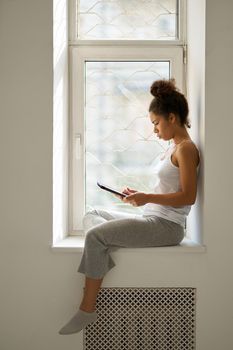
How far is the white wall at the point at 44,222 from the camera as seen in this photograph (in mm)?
2354

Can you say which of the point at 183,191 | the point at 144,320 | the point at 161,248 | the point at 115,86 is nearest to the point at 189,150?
the point at 183,191

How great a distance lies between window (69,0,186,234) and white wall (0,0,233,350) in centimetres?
39

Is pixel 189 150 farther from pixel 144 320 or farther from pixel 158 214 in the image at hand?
pixel 144 320

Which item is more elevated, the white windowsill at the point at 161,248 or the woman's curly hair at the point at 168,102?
the woman's curly hair at the point at 168,102

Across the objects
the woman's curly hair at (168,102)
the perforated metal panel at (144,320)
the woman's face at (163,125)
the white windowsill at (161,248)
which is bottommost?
the perforated metal panel at (144,320)

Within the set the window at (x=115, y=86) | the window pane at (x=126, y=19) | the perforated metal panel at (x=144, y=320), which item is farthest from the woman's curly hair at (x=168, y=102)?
the perforated metal panel at (x=144, y=320)

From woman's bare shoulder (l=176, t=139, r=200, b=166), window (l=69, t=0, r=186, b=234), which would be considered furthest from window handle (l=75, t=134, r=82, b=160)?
woman's bare shoulder (l=176, t=139, r=200, b=166)

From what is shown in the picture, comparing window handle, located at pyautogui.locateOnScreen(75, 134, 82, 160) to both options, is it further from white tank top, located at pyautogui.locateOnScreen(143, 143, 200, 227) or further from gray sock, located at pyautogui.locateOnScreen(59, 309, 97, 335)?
gray sock, located at pyautogui.locateOnScreen(59, 309, 97, 335)

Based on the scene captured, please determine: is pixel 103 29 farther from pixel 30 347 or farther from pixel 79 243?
pixel 30 347

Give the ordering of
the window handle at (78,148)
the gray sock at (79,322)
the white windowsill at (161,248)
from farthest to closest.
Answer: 1. the window handle at (78,148)
2. the white windowsill at (161,248)
3. the gray sock at (79,322)

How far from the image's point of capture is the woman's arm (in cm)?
229

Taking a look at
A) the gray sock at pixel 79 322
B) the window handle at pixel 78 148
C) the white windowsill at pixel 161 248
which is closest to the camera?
the gray sock at pixel 79 322

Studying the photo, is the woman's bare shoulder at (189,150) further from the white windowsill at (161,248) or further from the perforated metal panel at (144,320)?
the perforated metal panel at (144,320)

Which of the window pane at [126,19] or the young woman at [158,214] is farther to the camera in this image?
the window pane at [126,19]
